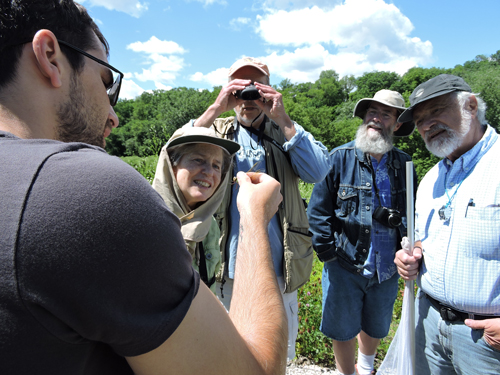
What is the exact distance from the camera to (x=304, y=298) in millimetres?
4188

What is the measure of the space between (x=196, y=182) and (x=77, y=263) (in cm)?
172

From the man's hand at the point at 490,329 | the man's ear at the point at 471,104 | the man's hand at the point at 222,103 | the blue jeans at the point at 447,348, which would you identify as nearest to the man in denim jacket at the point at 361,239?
the blue jeans at the point at 447,348

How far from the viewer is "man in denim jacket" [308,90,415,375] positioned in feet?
10.2

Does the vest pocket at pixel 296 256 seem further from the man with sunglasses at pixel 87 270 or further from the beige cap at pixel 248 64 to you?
the man with sunglasses at pixel 87 270

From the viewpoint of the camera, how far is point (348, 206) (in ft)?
10.6

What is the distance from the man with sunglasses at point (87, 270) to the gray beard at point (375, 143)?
280 centimetres

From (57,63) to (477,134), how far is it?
2.70 metres

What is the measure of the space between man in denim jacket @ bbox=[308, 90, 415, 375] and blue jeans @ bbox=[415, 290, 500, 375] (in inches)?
23.1

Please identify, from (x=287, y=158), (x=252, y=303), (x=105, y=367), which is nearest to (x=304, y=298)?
(x=287, y=158)

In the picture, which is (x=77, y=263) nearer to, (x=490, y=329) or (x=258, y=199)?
(x=258, y=199)

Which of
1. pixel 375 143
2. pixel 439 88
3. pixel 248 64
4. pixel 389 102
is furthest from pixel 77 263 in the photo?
pixel 389 102

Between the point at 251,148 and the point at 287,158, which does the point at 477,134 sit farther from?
the point at 251,148

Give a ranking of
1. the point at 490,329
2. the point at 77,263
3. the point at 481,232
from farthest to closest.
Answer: the point at 481,232, the point at 490,329, the point at 77,263

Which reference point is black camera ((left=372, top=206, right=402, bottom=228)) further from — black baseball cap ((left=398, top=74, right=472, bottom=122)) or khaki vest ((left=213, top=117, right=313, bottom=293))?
black baseball cap ((left=398, top=74, right=472, bottom=122))
